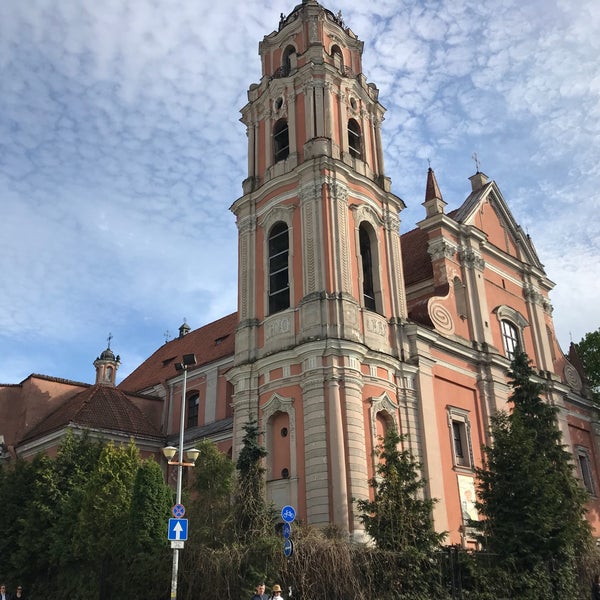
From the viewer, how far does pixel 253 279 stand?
2517cm

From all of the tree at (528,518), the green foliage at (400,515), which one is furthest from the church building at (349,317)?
the tree at (528,518)

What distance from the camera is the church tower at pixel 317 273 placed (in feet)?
67.2

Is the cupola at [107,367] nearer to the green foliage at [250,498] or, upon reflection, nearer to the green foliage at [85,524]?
the green foliage at [85,524]

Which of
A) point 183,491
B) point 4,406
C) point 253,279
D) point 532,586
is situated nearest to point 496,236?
point 253,279

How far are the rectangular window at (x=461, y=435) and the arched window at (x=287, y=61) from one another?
47.0ft

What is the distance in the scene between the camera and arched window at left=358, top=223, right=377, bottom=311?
2453 centimetres

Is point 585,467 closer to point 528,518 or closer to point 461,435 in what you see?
point 461,435

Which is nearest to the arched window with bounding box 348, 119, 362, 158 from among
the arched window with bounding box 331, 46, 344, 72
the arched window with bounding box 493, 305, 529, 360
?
the arched window with bounding box 331, 46, 344, 72

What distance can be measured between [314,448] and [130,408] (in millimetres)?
15043

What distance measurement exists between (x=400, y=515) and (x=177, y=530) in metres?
5.30

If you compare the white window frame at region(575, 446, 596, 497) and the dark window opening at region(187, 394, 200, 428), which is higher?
the dark window opening at region(187, 394, 200, 428)

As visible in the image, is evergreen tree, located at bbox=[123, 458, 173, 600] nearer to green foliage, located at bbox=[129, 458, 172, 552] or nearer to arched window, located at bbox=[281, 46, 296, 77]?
green foliage, located at bbox=[129, 458, 172, 552]

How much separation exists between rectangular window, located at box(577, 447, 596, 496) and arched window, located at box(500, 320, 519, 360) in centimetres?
532

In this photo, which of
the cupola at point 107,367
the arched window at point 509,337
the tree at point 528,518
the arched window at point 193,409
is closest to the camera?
the tree at point 528,518
